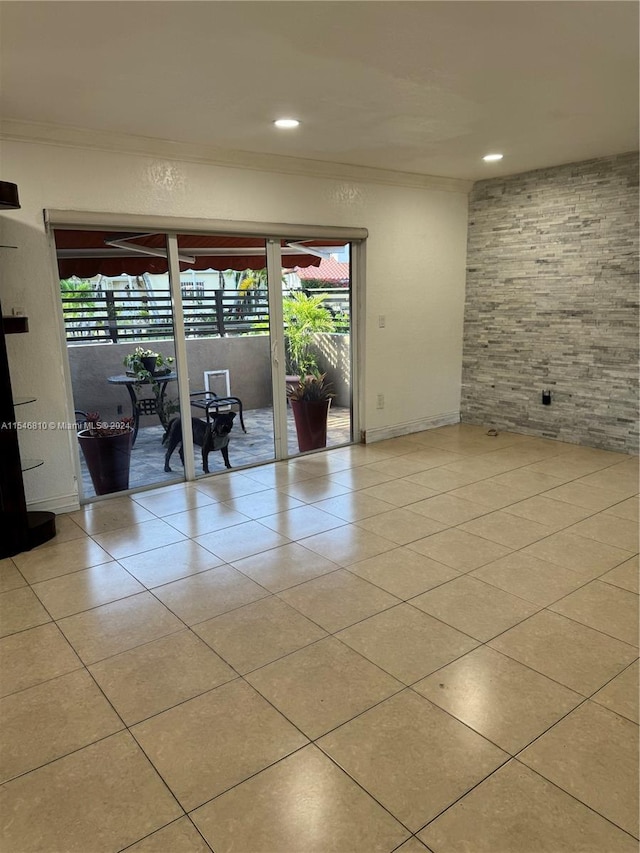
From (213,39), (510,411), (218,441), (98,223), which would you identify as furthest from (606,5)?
(510,411)

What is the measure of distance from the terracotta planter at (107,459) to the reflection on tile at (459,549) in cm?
227

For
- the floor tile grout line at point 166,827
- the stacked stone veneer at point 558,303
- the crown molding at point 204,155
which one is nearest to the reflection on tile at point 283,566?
the floor tile grout line at point 166,827

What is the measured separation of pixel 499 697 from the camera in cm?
208

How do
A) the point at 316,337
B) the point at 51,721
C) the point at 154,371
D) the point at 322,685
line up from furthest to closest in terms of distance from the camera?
the point at 316,337, the point at 154,371, the point at 322,685, the point at 51,721

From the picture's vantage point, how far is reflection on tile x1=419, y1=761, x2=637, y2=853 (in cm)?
153

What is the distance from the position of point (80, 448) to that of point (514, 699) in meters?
3.27

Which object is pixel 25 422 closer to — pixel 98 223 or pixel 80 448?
pixel 80 448

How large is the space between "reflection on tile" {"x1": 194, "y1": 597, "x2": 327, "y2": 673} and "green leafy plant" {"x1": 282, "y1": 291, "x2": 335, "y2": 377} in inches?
107

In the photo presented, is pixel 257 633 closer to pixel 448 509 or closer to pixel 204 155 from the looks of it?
pixel 448 509

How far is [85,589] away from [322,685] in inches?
55.9

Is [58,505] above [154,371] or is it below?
below

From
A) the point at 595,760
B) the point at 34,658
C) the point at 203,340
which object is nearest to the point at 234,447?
the point at 203,340

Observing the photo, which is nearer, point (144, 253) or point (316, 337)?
point (144, 253)

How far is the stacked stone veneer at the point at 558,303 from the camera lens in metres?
4.82
